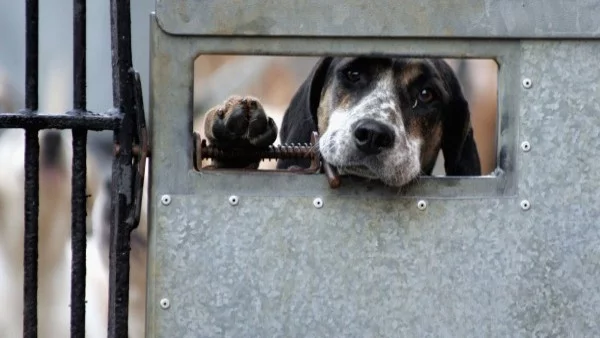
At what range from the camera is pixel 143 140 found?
2.37 m

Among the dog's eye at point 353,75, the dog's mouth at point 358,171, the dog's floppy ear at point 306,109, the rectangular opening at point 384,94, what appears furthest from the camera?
the dog's floppy ear at point 306,109

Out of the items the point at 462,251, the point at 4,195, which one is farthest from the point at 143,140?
the point at 4,195

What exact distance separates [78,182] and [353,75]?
1125 mm

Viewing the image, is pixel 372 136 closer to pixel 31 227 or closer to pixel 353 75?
pixel 353 75

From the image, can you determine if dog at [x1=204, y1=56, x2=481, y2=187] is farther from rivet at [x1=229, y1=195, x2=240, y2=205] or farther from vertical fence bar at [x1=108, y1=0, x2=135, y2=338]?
vertical fence bar at [x1=108, y1=0, x2=135, y2=338]

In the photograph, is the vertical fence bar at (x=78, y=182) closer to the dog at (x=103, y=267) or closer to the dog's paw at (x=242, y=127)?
the dog's paw at (x=242, y=127)

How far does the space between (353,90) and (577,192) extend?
1.04 meters

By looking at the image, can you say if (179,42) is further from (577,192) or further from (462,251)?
(577,192)

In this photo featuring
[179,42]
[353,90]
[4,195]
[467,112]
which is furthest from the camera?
[4,195]

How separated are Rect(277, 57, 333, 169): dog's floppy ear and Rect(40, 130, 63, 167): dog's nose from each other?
2.99 ft

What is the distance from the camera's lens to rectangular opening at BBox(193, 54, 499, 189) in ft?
9.83

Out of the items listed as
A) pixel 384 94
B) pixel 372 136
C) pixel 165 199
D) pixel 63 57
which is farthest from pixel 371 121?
pixel 63 57

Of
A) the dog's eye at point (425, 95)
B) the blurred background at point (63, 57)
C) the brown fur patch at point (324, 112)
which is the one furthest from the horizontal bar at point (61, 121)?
the blurred background at point (63, 57)

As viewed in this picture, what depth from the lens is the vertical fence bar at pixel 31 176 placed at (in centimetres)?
234
